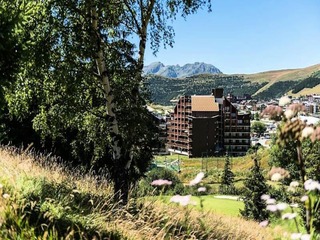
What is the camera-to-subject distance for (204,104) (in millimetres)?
153250

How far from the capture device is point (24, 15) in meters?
8.98

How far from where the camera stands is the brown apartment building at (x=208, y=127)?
474ft

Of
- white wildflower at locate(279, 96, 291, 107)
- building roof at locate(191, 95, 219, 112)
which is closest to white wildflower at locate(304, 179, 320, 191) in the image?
white wildflower at locate(279, 96, 291, 107)

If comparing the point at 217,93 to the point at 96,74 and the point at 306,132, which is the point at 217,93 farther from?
the point at 306,132

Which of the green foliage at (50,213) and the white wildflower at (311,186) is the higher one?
the white wildflower at (311,186)

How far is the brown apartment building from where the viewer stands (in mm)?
144625

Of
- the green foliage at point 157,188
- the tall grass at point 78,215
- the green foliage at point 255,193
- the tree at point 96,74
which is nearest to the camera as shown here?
the tall grass at point 78,215

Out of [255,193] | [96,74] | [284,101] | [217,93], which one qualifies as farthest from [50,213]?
[217,93]

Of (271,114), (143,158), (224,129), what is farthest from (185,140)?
(271,114)

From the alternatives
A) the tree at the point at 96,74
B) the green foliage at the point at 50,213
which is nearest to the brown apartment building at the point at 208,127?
the tree at the point at 96,74

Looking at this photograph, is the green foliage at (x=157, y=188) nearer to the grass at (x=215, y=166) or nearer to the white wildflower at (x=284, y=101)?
the white wildflower at (x=284, y=101)

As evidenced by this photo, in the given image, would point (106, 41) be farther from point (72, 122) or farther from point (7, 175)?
point (7, 175)

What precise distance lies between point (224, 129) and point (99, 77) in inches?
5612

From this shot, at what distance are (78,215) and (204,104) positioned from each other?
14740cm
